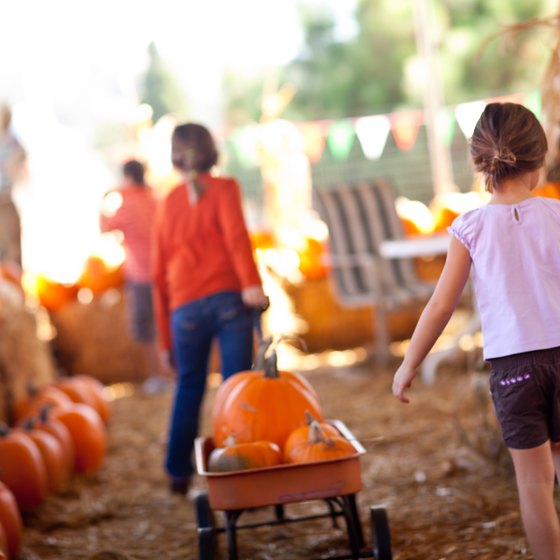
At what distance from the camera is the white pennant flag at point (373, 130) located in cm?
1116

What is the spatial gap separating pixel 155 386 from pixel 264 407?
4223mm

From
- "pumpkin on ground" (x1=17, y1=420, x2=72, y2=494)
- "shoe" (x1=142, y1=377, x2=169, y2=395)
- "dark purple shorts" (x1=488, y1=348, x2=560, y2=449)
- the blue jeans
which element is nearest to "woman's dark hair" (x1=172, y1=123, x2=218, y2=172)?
the blue jeans

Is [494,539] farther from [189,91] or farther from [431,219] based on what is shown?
[189,91]

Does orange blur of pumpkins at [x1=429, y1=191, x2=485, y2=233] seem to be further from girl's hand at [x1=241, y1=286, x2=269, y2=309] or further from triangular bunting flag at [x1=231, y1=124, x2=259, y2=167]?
girl's hand at [x1=241, y1=286, x2=269, y2=309]

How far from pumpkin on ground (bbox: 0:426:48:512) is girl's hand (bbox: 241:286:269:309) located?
1.11m

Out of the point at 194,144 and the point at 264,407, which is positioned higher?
the point at 194,144

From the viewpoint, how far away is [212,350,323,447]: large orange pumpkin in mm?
2949

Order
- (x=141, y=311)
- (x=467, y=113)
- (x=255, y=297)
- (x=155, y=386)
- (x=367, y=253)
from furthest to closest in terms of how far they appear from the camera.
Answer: (x=467, y=113) < (x=367, y=253) < (x=155, y=386) < (x=141, y=311) < (x=255, y=297)

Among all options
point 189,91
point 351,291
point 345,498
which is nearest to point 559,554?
point 345,498

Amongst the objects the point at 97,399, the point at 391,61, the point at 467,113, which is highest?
the point at 391,61

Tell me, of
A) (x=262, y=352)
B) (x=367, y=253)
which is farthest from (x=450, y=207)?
(x=262, y=352)

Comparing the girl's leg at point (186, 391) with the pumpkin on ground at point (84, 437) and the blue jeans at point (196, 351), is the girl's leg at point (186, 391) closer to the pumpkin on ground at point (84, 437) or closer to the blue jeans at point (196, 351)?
the blue jeans at point (196, 351)

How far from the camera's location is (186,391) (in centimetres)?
404

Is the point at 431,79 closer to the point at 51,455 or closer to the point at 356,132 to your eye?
the point at 356,132
